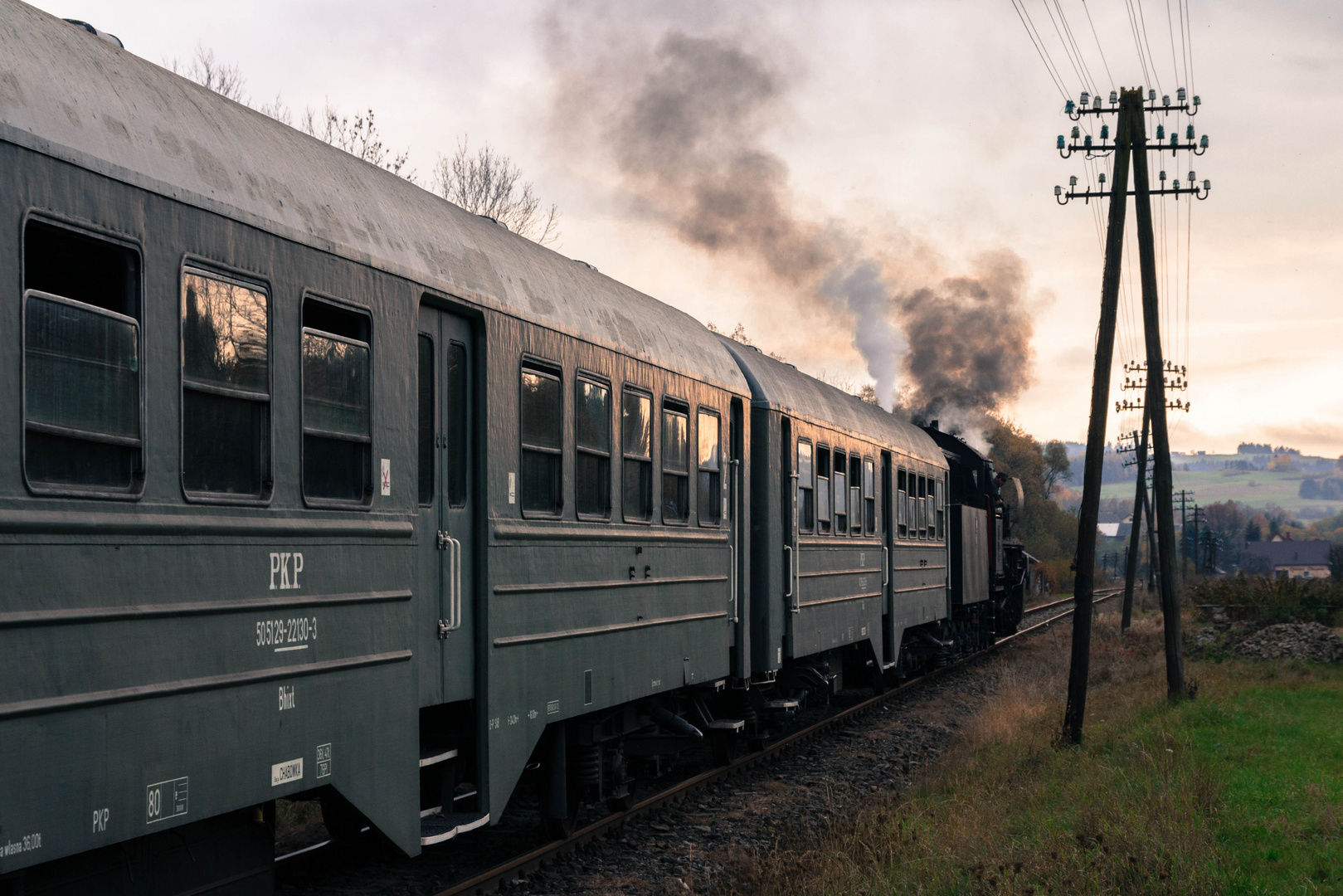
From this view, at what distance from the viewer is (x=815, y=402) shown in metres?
13.3

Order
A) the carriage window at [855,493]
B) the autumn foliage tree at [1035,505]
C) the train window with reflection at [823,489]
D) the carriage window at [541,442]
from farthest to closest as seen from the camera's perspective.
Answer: the autumn foliage tree at [1035,505], the carriage window at [855,493], the train window with reflection at [823,489], the carriage window at [541,442]

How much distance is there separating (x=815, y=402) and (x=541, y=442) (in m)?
6.45

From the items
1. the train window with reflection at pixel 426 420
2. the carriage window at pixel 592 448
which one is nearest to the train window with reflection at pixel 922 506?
the carriage window at pixel 592 448

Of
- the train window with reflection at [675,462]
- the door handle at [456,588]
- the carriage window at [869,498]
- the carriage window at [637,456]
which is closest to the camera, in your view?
the door handle at [456,588]

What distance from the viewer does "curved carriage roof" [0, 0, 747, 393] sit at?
4.19 metres

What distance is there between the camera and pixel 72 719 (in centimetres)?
396

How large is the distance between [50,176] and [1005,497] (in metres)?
29.5

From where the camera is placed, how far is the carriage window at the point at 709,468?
10.0 meters

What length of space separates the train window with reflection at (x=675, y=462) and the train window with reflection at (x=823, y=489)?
3.55 meters

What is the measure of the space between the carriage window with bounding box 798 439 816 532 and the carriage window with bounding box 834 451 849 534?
105 centimetres

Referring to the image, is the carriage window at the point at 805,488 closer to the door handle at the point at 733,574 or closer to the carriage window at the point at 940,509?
the door handle at the point at 733,574

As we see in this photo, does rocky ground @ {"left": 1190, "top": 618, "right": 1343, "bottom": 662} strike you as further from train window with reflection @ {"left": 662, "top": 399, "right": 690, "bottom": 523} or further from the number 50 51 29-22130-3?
the number 50 51 29-22130-3

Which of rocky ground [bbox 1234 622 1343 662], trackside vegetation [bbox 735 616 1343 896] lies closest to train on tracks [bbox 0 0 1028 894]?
trackside vegetation [bbox 735 616 1343 896]

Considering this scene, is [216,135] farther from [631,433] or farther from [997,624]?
[997,624]
